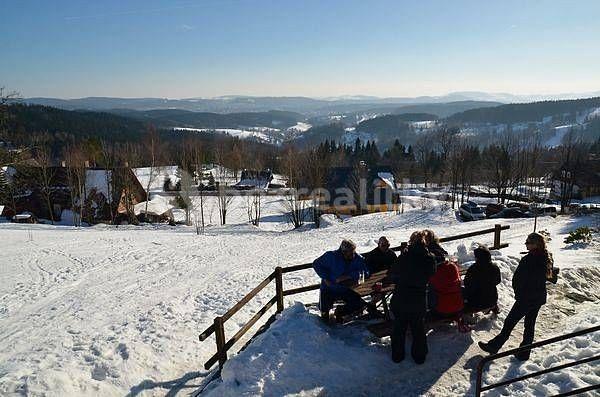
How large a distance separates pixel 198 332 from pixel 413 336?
5.47m

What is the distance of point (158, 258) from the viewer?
1633cm

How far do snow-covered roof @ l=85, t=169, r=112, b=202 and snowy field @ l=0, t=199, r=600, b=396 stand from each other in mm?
21021

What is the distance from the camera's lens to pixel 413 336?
19.1 ft

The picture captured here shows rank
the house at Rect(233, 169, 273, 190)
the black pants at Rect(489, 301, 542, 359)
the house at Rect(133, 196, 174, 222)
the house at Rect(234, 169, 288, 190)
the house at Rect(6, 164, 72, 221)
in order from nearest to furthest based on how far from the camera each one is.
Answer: the black pants at Rect(489, 301, 542, 359) → the house at Rect(6, 164, 72, 221) → the house at Rect(133, 196, 174, 222) → the house at Rect(233, 169, 273, 190) → the house at Rect(234, 169, 288, 190)

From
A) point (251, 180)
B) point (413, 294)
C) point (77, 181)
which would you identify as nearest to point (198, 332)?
point (413, 294)

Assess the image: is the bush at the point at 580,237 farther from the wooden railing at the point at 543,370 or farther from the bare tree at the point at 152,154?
the bare tree at the point at 152,154

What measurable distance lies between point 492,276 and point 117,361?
7.09 meters

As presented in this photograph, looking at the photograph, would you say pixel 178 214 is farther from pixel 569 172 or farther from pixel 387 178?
pixel 569 172

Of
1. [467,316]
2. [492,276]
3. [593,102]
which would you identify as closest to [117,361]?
[467,316]

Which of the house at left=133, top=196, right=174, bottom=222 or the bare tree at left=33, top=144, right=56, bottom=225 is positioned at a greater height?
the bare tree at left=33, top=144, right=56, bottom=225

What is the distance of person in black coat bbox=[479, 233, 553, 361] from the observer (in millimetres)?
5543

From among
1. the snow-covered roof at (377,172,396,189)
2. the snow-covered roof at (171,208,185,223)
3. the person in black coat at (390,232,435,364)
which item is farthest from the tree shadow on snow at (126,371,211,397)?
the snow-covered roof at (377,172,396,189)

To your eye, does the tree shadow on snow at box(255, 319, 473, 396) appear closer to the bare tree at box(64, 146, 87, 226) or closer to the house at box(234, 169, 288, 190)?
the bare tree at box(64, 146, 87, 226)

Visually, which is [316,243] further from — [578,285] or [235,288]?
[578,285]
